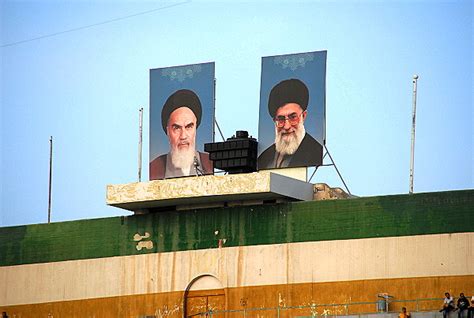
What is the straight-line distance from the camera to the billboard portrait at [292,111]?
71875mm

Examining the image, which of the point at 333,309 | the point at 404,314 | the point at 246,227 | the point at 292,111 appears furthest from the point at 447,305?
the point at 292,111

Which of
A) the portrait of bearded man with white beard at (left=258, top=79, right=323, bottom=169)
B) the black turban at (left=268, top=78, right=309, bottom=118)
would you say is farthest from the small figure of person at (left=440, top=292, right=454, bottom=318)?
the black turban at (left=268, top=78, right=309, bottom=118)

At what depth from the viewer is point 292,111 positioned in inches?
2857

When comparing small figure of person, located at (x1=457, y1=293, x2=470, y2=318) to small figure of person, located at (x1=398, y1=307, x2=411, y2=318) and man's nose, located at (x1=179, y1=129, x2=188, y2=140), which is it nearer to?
small figure of person, located at (x1=398, y1=307, x2=411, y2=318)

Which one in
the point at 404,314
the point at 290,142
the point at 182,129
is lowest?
the point at 404,314

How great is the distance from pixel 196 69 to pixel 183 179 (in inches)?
255

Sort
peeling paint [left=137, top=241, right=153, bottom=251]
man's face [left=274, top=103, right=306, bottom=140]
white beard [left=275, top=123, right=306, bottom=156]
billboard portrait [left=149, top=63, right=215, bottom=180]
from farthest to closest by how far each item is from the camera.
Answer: billboard portrait [left=149, top=63, right=215, bottom=180] < peeling paint [left=137, top=241, right=153, bottom=251] < man's face [left=274, top=103, right=306, bottom=140] < white beard [left=275, top=123, right=306, bottom=156]

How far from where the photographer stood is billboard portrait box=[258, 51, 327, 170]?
7188 centimetres

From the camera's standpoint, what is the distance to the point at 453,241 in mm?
66375

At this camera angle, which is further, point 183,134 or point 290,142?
point 183,134

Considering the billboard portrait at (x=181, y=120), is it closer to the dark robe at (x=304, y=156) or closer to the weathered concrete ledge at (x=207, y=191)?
the weathered concrete ledge at (x=207, y=191)

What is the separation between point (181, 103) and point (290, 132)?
612 cm

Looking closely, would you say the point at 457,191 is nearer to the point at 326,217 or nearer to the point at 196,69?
the point at 326,217

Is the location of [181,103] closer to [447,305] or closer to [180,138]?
[180,138]
